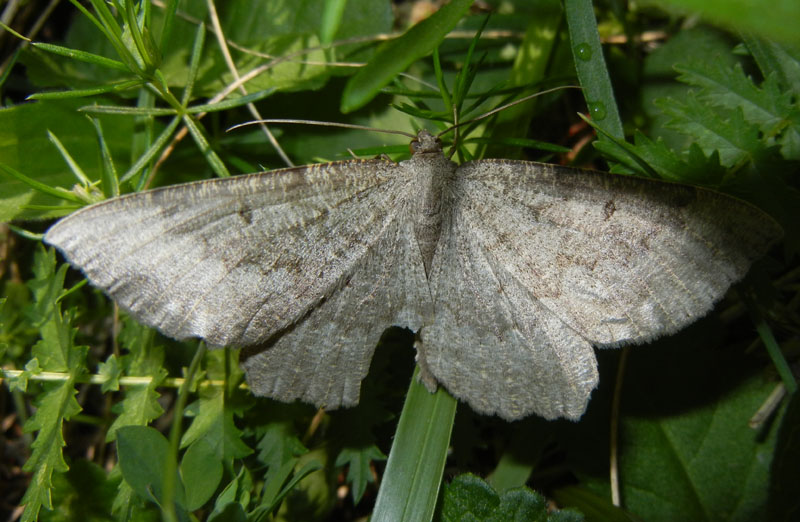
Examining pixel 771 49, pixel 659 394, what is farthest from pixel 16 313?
pixel 771 49

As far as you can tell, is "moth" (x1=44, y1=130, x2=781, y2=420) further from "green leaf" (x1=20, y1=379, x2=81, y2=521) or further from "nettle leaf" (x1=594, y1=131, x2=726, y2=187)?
"green leaf" (x1=20, y1=379, x2=81, y2=521)

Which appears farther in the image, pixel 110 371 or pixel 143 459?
pixel 110 371

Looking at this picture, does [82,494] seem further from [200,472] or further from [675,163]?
[675,163]

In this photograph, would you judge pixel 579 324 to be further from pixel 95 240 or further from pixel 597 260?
pixel 95 240

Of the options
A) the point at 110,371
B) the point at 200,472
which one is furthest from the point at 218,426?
the point at 110,371

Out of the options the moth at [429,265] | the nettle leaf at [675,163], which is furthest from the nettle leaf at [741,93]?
the moth at [429,265]

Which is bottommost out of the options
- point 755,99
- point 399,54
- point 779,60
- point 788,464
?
point 788,464

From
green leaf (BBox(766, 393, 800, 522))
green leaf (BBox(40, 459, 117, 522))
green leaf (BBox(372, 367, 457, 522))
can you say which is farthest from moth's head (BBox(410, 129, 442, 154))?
green leaf (BBox(40, 459, 117, 522))
